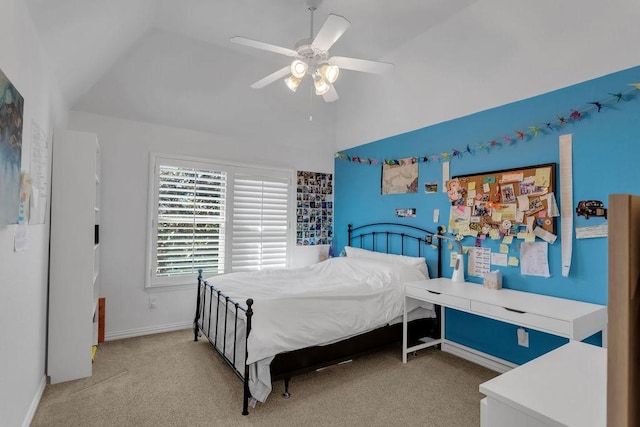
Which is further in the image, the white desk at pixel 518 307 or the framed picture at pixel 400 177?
the framed picture at pixel 400 177

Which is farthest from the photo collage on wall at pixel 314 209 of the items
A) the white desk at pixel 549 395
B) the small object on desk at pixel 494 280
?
the white desk at pixel 549 395

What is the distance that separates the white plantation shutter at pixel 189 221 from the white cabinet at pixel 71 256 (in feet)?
3.63

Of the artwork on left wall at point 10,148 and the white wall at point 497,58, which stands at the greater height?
the white wall at point 497,58

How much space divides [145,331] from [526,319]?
3786 millimetres

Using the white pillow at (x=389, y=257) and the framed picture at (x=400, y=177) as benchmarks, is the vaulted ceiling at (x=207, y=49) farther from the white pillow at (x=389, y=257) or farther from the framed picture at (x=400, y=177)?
the white pillow at (x=389, y=257)

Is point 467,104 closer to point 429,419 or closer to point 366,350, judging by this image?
point 366,350

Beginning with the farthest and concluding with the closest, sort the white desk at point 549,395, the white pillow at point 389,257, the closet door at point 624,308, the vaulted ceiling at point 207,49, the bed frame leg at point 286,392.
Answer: the white pillow at point 389,257, the vaulted ceiling at point 207,49, the bed frame leg at point 286,392, the white desk at point 549,395, the closet door at point 624,308

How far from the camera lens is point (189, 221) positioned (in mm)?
4062

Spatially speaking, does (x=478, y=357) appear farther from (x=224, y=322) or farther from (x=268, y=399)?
(x=224, y=322)

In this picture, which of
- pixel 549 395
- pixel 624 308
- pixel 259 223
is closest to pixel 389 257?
pixel 259 223

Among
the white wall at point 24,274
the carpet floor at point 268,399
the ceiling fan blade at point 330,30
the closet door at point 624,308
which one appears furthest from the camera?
the carpet floor at point 268,399

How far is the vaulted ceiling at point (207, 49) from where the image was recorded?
268 cm

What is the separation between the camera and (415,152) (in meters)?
3.90

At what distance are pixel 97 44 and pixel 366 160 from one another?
3137 millimetres
